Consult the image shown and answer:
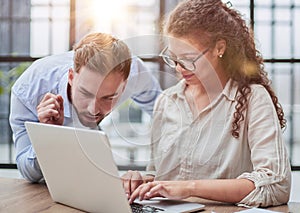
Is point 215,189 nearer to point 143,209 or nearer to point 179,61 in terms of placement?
point 143,209

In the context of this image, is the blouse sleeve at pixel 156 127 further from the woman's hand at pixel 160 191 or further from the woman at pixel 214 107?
the woman's hand at pixel 160 191

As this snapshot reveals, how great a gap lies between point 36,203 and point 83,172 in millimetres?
250

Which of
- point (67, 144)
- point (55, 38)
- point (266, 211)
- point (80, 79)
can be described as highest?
point (55, 38)

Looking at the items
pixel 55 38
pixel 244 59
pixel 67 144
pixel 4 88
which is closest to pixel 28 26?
pixel 55 38

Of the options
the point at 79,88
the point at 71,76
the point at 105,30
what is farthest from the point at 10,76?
the point at 79,88

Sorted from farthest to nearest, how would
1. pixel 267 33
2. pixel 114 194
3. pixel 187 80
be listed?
pixel 267 33 → pixel 187 80 → pixel 114 194

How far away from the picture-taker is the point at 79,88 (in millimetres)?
1707

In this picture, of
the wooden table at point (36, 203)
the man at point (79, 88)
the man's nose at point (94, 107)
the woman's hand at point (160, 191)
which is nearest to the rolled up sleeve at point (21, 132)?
the man at point (79, 88)

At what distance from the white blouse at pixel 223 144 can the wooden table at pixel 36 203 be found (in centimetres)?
5

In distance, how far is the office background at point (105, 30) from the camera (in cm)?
311

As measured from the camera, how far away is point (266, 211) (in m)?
1.37

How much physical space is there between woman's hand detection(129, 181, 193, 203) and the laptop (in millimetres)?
21

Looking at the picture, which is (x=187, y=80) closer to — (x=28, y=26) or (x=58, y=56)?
(x=58, y=56)

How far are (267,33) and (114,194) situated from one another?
2138mm
